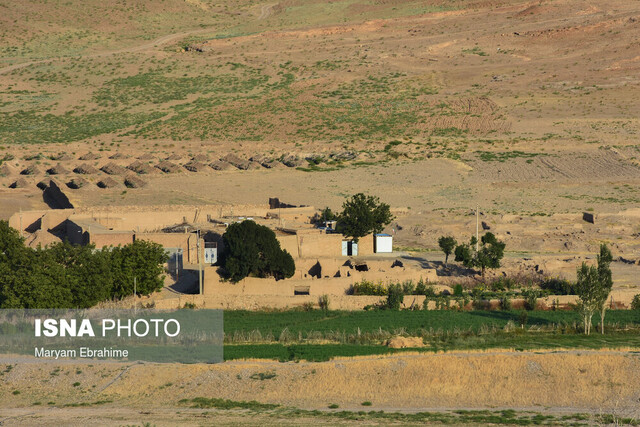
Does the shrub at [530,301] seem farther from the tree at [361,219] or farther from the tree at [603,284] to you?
the tree at [361,219]

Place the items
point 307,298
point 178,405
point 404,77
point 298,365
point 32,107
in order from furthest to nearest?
point 404,77 < point 32,107 < point 307,298 < point 298,365 < point 178,405

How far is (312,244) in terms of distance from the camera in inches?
1789

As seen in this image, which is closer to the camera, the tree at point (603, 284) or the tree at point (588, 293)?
the tree at point (588, 293)

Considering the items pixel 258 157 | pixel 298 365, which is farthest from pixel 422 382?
pixel 258 157

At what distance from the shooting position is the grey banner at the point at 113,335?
31453mm

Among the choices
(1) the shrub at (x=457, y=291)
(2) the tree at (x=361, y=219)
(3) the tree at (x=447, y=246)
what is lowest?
(1) the shrub at (x=457, y=291)

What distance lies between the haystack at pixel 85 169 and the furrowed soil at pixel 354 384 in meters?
36.7

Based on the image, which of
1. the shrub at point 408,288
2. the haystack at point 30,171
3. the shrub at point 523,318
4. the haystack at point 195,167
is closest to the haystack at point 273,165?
the haystack at point 195,167

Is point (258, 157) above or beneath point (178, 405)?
above

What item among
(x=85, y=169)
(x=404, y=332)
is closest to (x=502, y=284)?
(x=404, y=332)

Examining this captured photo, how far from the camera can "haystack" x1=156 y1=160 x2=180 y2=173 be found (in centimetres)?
6856

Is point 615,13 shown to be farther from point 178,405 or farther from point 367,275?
point 178,405

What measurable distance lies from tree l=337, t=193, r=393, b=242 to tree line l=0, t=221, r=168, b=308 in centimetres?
942

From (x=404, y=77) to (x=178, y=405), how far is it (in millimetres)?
75908
